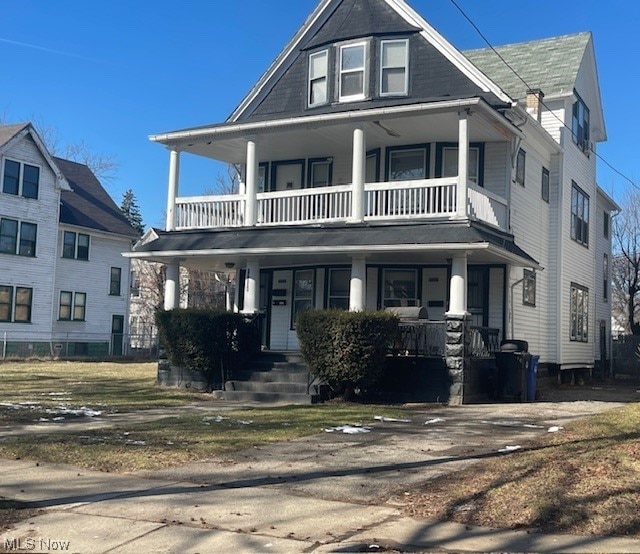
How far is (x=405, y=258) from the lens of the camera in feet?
61.0

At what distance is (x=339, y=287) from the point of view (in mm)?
20000

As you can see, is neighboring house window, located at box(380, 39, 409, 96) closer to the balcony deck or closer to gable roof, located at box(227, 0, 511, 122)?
gable roof, located at box(227, 0, 511, 122)

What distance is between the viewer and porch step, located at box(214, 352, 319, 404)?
1551 cm

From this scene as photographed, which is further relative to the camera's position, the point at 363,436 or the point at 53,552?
the point at 363,436

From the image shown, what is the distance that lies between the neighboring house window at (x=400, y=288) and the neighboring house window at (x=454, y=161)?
8.79ft

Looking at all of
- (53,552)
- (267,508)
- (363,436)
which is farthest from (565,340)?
(53,552)

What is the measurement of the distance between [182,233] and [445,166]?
695cm

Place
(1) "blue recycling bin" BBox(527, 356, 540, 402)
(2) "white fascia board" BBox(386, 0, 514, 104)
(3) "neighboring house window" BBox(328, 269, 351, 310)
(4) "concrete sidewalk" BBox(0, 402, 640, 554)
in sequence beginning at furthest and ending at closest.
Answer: (3) "neighboring house window" BBox(328, 269, 351, 310) → (2) "white fascia board" BBox(386, 0, 514, 104) → (1) "blue recycling bin" BBox(527, 356, 540, 402) → (4) "concrete sidewalk" BBox(0, 402, 640, 554)

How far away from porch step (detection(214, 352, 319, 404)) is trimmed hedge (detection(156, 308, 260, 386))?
48cm

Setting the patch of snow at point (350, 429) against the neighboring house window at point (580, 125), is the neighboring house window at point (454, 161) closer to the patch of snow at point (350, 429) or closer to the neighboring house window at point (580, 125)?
the neighboring house window at point (580, 125)

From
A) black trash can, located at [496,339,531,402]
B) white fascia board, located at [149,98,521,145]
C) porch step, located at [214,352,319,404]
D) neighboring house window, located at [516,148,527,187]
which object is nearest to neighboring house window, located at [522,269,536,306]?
neighboring house window, located at [516,148,527,187]

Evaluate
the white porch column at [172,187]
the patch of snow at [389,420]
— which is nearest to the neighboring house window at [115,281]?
the white porch column at [172,187]

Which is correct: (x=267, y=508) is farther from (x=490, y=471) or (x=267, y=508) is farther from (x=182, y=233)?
(x=182, y=233)

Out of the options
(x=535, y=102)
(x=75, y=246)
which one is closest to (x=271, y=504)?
(x=535, y=102)
